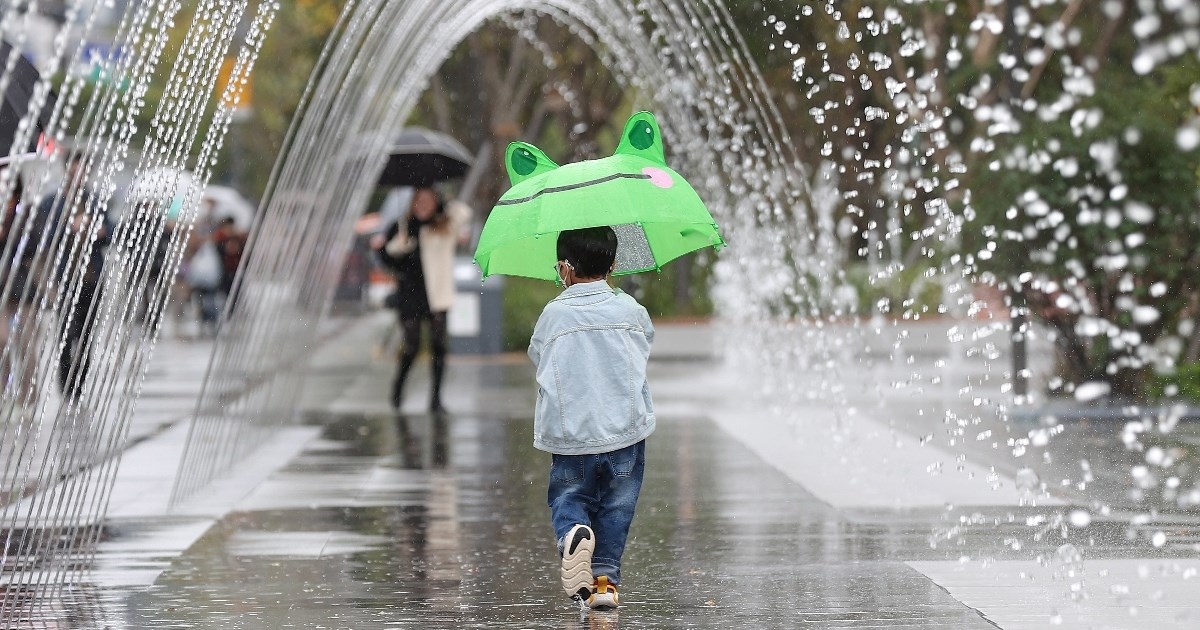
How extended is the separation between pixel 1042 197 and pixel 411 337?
5146mm

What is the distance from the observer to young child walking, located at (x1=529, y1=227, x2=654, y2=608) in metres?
7.11

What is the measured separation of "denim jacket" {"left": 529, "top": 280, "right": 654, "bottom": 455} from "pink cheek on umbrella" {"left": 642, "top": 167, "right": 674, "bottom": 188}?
1.41 ft

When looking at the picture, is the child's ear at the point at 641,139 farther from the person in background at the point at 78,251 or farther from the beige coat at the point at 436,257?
the beige coat at the point at 436,257

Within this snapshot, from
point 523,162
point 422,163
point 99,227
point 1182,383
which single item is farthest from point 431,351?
point 523,162

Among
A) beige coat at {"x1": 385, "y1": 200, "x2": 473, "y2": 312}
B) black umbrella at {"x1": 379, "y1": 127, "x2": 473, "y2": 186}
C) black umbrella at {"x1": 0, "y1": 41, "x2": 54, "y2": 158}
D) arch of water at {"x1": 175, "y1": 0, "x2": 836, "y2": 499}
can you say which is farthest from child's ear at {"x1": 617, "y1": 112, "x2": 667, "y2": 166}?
black umbrella at {"x1": 379, "y1": 127, "x2": 473, "y2": 186}

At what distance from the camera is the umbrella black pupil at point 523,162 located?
302 inches

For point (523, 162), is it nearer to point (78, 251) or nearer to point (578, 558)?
point (578, 558)

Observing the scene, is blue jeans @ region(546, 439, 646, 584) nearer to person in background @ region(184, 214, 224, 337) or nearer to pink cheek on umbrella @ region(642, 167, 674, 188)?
pink cheek on umbrella @ region(642, 167, 674, 188)

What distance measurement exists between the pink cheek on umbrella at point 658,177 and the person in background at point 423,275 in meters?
8.80

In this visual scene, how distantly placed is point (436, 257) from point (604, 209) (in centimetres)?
925

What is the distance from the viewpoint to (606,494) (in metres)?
7.23

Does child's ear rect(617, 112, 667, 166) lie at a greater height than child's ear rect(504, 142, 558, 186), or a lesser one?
greater

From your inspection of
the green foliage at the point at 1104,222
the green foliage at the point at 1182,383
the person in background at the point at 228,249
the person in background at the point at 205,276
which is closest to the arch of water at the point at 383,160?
the green foliage at the point at 1104,222

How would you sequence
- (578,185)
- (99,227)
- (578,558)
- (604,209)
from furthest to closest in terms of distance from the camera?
(99,227)
(578,185)
(604,209)
(578,558)
